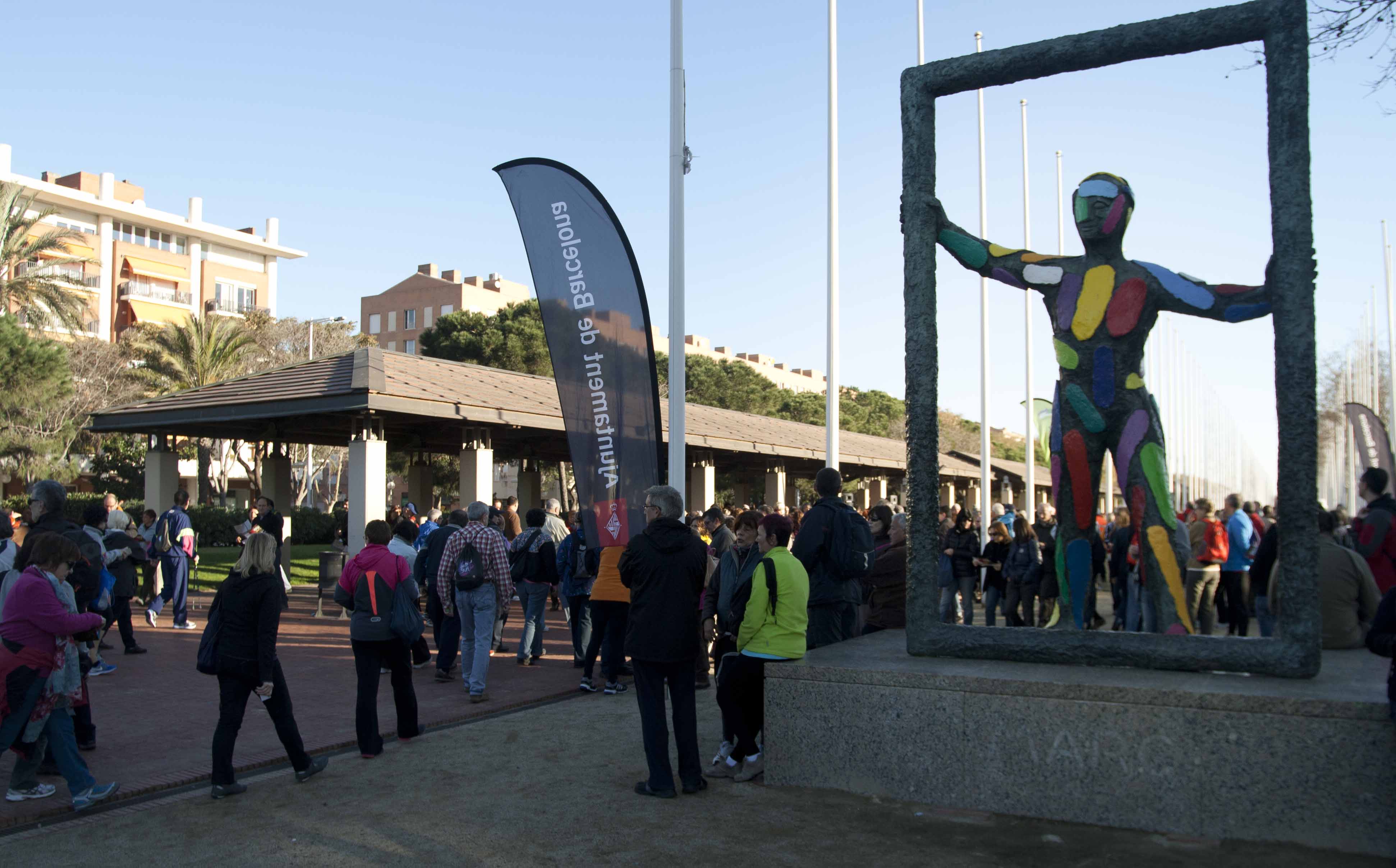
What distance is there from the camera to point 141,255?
6838cm

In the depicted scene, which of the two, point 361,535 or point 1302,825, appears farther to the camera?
point 361,535

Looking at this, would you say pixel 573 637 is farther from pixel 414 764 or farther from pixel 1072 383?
pixel 1072 383

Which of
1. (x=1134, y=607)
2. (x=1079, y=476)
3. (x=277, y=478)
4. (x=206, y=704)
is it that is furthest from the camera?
(x=277, y=478)

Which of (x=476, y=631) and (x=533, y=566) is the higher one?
(x=533, y=566)

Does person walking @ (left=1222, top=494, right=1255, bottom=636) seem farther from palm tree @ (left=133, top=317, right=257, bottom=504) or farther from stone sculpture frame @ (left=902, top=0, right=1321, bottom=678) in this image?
palm tree @ (left=133, top=317, right=257, bottom=504)

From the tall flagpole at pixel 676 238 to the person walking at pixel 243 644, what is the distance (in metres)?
4.91

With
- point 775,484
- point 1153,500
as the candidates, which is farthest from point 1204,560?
point 775,484

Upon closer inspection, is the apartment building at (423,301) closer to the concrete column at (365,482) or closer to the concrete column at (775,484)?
the concrete column at (775,484)

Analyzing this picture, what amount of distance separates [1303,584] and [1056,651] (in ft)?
4.27

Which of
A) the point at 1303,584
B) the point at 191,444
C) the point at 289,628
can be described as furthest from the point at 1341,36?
the point at 191,444

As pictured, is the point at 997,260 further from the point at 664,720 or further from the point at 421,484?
the point at 421,484

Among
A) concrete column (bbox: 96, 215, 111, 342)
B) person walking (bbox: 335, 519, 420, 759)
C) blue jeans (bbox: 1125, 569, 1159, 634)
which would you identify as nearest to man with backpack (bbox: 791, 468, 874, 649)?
person walking (bbox: 335, 519, 420, 759)

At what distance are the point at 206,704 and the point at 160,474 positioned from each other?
1198 cm

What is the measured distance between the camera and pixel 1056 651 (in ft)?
19.0
